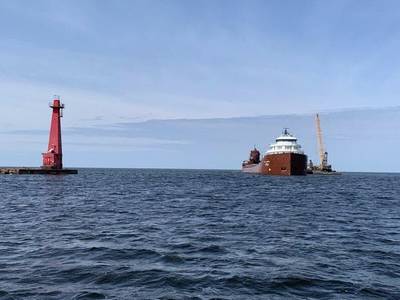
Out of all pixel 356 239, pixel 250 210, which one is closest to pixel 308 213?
pixel 250 210

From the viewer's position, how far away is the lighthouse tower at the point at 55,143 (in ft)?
307

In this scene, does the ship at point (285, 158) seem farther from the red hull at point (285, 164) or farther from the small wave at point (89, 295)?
the small wave at point (89, 295)

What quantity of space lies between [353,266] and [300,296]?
13.8 feet

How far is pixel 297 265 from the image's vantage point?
49.4 feet

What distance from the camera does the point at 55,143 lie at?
3735 inches

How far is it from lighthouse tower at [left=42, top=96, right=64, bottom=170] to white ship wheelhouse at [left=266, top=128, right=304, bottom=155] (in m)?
52.2

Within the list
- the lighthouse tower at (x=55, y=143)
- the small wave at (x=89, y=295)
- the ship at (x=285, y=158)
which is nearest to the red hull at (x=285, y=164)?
the ship at (x=285, y=158)

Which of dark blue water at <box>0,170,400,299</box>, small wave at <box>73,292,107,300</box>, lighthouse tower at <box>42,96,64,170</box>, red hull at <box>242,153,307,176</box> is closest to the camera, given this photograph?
small wave at <box>73,292,107,300</box>

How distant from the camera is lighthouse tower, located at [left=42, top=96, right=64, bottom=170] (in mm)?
93688

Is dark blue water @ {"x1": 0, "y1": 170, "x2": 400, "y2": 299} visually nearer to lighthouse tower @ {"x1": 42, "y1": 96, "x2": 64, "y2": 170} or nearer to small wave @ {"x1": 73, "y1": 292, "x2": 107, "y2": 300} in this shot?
small wave @ {"x1": 73, "y1": 292, "x2": 107, "y2": 300}

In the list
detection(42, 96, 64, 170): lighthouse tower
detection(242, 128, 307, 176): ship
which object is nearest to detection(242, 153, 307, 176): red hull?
detection(242, 128, 307, 176): ship

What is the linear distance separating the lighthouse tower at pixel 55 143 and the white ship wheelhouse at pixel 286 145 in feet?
171

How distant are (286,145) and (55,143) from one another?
54.5m

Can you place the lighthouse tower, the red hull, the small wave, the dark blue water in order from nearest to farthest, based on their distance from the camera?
1. the small wave
2. the dark blue water
3. the lighthouse tower
4. the red hull
